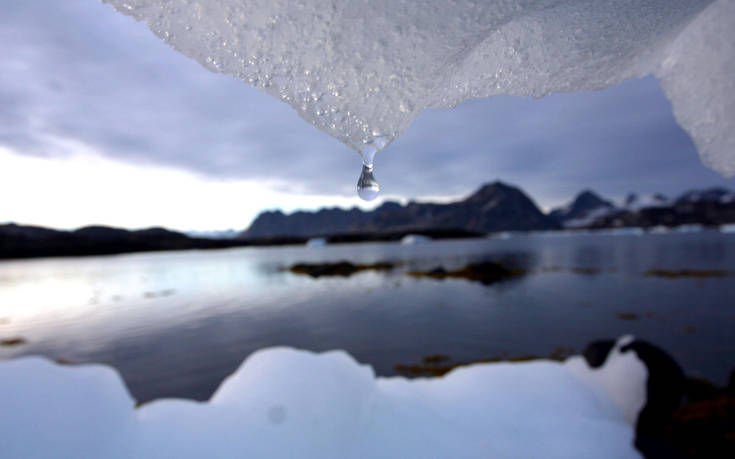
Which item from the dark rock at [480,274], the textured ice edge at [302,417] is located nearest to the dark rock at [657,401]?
the textured ice edge at [302,417]

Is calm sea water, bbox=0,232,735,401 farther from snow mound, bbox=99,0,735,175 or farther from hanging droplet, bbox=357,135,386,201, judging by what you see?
snow mound, bbox=99,0,735,175

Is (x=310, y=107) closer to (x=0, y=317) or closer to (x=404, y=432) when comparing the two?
(x=404, y=432)

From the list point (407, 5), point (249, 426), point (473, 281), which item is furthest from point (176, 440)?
point (473, 281)

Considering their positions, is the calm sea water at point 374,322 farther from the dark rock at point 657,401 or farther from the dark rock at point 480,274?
the dark rock at point 657,401

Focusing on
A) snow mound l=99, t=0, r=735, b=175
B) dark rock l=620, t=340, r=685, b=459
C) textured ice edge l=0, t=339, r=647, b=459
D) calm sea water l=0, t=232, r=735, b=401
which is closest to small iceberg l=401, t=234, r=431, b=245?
calm sea water l=0, t=232, r=735, b=401

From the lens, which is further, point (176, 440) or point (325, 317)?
point (325, 317)

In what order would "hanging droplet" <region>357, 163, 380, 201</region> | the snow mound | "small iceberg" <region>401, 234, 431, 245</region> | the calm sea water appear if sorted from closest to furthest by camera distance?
1. the snow mound
2. "hanging droplet" <region>357, 163, 380, 201</region>
3. the calm sea water
4. "small iceberg" <region>401, 234, 431, 245</region>
